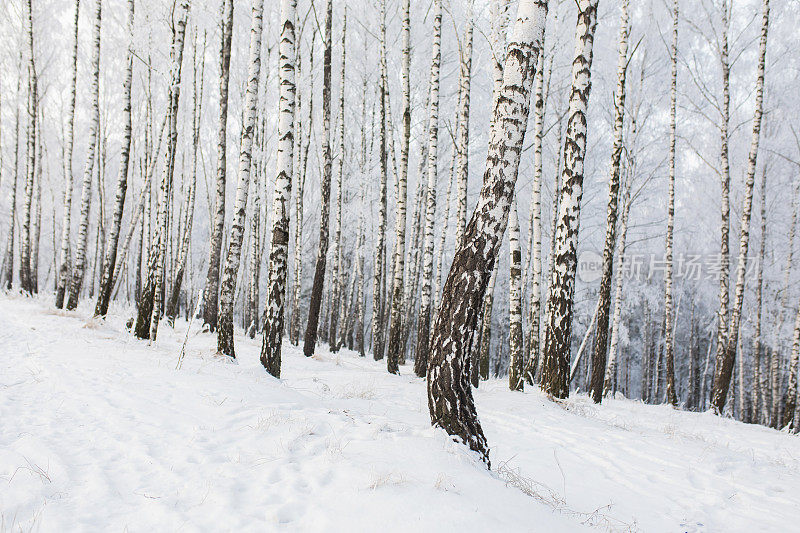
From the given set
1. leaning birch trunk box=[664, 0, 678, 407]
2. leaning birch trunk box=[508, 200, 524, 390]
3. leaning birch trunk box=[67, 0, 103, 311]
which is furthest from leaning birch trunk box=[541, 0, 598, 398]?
leaning birch trunk box=[67, 0, 103, 311]

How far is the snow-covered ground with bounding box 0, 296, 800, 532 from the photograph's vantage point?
2092 millimetres

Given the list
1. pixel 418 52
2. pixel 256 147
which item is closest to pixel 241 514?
pixel 256 147

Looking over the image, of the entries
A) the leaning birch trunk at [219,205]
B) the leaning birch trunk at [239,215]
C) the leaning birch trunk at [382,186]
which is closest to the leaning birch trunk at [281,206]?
the leaning birch trunk at [239,215]

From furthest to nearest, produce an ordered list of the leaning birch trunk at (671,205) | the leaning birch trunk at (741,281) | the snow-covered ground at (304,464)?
the leaning birch trunk at (671,205) < the leaning birch trunk at (741,281) < the snow-covered ground at (304,464)

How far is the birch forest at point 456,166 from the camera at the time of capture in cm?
588

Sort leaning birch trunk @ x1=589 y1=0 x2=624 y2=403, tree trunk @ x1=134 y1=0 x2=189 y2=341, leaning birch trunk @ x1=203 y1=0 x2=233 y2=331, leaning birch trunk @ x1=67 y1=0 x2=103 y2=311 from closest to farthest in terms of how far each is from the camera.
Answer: tree trunk @ x1=134 y1=0 x2=189 y2=341
leaning birch trunk @ x1=589 y1=0 x2=624 y2=403
leaning birch trunk @ x1=203 y1=0 x2=233 y2=331
leaning birch trunk @ x1=67 y1=0 x2=103 y2=311

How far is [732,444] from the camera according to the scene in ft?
20.2

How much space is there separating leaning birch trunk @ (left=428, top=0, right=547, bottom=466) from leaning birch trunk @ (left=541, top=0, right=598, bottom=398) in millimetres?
3390

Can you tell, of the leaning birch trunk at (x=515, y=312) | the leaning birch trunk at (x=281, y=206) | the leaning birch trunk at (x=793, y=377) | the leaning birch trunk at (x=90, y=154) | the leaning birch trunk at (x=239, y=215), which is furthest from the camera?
the leaning birch trunk at (x=90, y=154)

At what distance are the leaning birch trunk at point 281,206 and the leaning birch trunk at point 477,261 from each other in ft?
10.2

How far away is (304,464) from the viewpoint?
103 inches

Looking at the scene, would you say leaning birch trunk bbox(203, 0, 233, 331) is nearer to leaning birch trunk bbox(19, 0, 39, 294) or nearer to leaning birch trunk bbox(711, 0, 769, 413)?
leaning birch trunk bbox(19, 0, 39, 294)

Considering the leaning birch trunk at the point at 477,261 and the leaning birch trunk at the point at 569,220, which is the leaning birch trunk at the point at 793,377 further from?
the leaning birch trunk at the point at 477,261

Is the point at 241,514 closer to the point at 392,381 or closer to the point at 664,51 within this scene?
the point at 392,381
